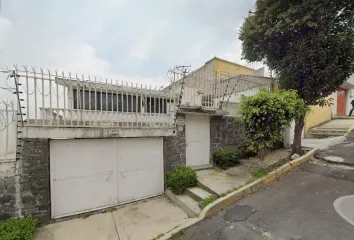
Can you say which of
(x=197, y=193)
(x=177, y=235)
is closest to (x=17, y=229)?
(x=177, y=235)

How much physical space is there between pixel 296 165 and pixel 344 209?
2.70 metres

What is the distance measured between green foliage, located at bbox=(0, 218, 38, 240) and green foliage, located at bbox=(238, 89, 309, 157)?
6.24 meters

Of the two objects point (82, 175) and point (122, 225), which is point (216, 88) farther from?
point (122, 225)

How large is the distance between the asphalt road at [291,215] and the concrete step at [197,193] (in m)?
0.71

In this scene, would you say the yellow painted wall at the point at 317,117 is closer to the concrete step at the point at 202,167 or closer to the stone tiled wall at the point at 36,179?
the concrete step at the point at 202,167

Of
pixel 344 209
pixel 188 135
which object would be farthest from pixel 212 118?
pixel 344 209

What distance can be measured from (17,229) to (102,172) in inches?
77.7

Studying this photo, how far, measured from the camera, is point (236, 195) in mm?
4844

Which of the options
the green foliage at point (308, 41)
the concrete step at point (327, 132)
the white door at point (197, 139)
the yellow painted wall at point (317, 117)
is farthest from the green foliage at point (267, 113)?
the yellow painted wall at point (317, 117)

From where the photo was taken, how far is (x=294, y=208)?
13.5 feet

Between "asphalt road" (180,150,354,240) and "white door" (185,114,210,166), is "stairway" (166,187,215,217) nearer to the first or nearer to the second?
"asphalt road" (180,150,354,240)

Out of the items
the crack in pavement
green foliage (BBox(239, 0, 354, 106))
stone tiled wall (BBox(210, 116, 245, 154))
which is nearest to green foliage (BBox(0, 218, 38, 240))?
the crack in pavement

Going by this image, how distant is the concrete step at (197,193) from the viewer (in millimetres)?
5016

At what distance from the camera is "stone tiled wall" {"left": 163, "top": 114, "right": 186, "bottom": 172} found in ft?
20.5
